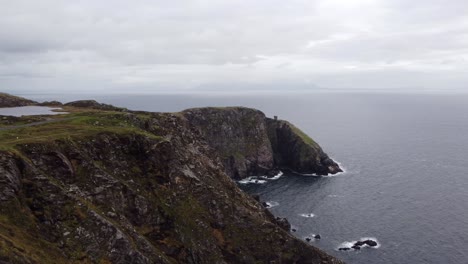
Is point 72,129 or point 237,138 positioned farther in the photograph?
point 237,138

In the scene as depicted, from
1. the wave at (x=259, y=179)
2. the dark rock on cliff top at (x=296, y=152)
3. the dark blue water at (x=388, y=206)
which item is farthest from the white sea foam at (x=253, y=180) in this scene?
the dark rock on cliff top at (x=296, y=152)

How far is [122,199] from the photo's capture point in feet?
200

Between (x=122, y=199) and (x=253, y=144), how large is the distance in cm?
11424

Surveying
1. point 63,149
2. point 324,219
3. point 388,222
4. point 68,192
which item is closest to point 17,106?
point 63,149

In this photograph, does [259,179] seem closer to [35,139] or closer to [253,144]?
[253,144]

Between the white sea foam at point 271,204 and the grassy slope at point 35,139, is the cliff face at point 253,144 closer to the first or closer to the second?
the white sea foam at point 271,204

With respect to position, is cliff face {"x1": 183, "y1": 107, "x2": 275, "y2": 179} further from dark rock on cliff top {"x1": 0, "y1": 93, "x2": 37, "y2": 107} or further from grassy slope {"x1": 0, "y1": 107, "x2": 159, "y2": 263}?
grassy slope {"x1": 0, "y1": 107, "x2": 159, "y2": 263}

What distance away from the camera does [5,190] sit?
4706 centimetres

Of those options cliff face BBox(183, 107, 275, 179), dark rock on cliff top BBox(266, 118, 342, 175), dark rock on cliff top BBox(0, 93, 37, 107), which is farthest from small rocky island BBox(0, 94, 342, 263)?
dark rock on cliff top BBox(266, 118, 342, 175)


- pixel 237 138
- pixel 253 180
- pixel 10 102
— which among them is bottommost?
pixel 253 180

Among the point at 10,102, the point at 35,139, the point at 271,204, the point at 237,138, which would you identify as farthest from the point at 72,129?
the point at 237,138

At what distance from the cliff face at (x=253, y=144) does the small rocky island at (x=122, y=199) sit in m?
67.3

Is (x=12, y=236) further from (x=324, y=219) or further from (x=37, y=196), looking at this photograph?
(x=324, y=219)

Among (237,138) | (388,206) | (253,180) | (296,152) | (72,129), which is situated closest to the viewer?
(72,129)
